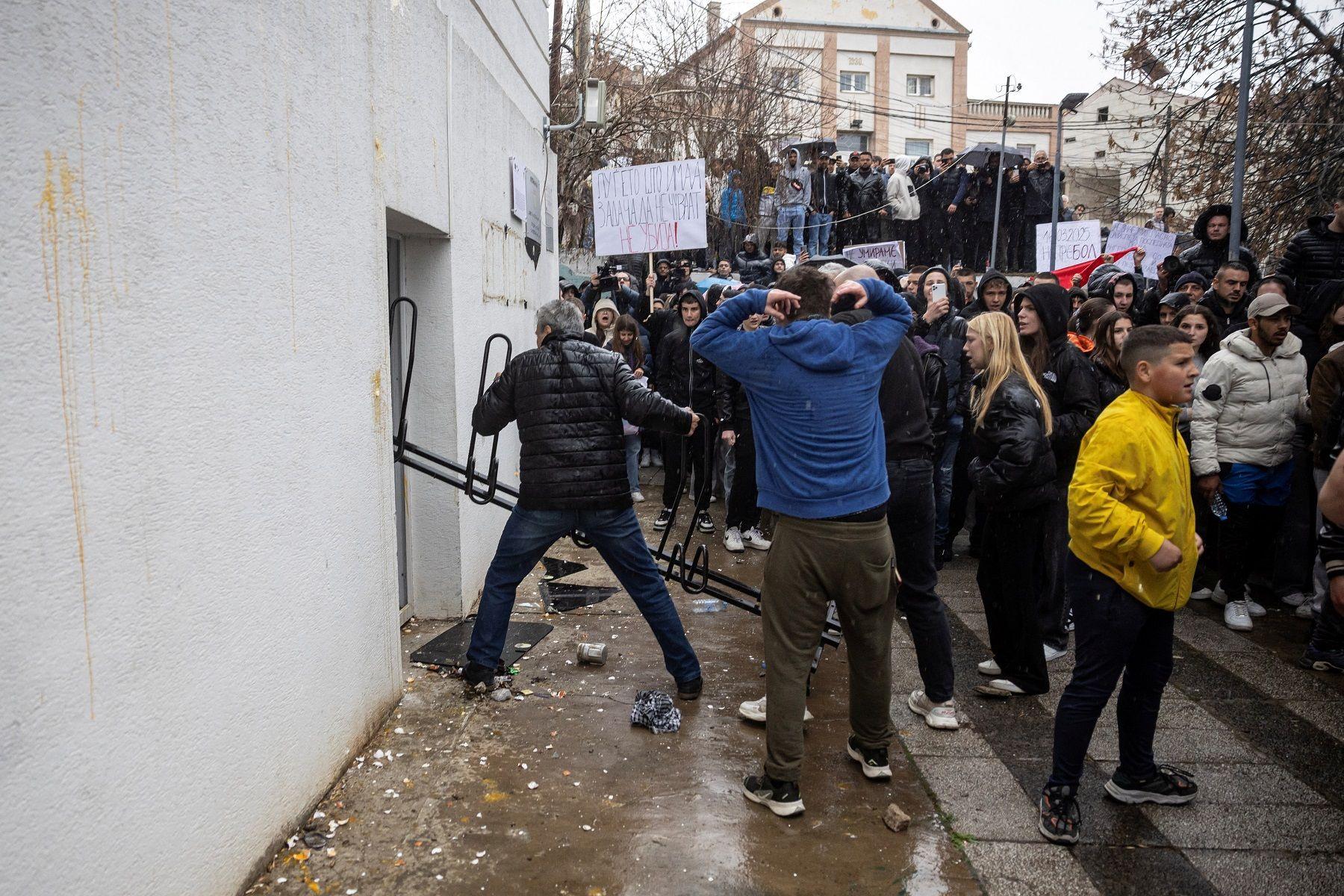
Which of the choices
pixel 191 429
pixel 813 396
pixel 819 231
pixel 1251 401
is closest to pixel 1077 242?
pixel 819 231

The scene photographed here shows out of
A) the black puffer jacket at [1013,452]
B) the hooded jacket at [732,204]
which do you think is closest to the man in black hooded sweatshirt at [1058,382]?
the black puffer jacket at [1013,452]

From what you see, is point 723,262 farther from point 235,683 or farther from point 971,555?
point 235,683

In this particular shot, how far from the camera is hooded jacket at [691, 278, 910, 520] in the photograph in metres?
3.61

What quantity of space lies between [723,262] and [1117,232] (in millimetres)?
5124

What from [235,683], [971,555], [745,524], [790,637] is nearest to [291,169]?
[235,683]

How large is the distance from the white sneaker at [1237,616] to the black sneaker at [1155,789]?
2.65 m

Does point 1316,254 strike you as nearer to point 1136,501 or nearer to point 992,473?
point 992,473

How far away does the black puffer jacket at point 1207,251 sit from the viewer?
8.90 metres

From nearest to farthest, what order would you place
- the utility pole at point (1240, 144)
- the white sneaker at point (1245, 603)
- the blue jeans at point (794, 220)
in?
the white sneaker at point (1245, 603)
the utility pole at point (1240, 144)
the blue jeans at point (794, 220)

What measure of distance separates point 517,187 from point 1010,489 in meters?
4.66

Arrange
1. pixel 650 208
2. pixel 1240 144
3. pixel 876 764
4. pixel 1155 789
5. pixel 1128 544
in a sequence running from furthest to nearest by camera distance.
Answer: pixel 650 208 < pixel 1240 144 < pixel 876 764 < pixel 1155 789 < pixel 1128 544

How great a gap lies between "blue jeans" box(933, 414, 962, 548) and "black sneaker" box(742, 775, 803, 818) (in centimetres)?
422

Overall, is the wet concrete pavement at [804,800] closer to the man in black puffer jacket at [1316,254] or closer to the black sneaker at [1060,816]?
the black sneaker at [1060,816]

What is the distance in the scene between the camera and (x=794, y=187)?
54.5 feet
